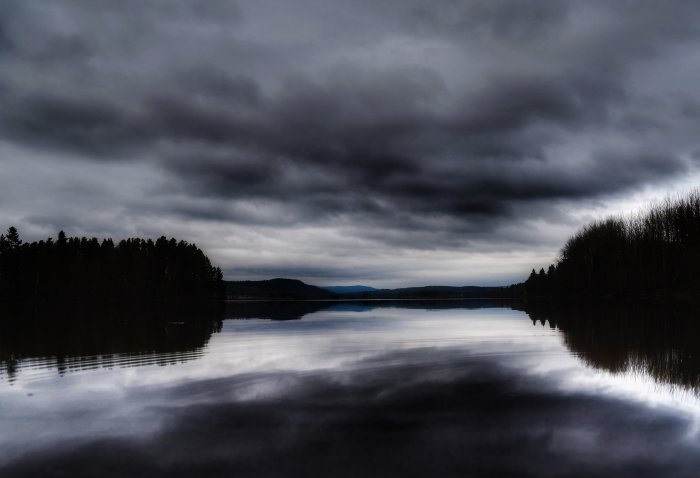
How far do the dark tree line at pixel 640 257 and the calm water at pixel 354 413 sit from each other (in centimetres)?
9205

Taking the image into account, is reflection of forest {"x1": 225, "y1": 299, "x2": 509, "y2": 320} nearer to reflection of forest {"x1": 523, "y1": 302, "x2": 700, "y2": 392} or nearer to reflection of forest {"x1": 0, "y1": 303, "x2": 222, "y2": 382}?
reflection of forest {"x1": 0, "y1": 303, "x2": 222, "y2": 382}

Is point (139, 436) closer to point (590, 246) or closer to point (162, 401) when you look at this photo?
point (162, 401)

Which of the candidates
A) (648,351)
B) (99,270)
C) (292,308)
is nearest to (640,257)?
(292,308)

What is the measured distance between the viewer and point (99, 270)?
490ft

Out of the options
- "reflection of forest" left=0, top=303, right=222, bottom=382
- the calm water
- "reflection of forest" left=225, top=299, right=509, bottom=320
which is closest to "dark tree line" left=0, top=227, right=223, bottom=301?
"reflection of forest" left=225, top=299, right=509, bottom=320

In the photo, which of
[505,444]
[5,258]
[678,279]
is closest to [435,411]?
[505,444]

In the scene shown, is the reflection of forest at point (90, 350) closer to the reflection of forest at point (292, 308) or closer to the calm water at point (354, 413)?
the calm water at point (354, 413)

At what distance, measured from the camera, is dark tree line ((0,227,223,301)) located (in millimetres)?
146250

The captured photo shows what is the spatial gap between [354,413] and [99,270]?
15763 cm

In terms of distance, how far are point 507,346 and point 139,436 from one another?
21.9 m

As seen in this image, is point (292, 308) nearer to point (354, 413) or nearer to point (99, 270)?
point (99, 270)

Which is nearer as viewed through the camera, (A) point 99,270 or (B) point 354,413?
(B) point 354,413

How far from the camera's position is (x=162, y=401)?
47.5 feet

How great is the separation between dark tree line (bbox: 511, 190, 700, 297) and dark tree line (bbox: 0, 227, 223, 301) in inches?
4869
